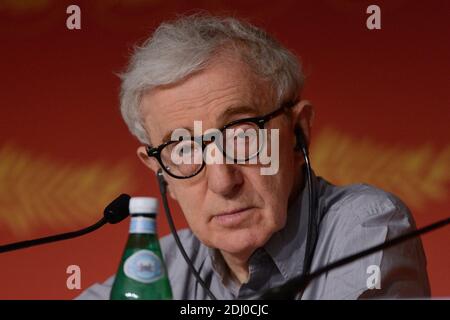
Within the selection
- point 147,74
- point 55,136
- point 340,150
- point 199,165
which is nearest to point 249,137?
point 199,165

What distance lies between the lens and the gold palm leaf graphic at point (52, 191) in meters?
1.78

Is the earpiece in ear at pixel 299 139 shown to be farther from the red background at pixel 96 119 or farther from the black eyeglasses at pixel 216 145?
the red background at pixel 96 119

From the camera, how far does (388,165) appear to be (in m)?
1.69

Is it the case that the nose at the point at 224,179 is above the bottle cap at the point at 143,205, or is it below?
below

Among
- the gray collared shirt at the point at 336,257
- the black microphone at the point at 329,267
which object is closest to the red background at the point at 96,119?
the gray collared shirt at the point at 336,257

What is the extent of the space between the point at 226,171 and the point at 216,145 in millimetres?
55

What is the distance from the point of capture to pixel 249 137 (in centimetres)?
125

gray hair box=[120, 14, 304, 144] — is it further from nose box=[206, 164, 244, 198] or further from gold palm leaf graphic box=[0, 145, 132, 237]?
gold palm leaf graphic box=[0, 145, 132, 237]

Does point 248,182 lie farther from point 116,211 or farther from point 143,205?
point 143,205

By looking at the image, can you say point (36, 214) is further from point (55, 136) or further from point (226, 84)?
point (226, 84)

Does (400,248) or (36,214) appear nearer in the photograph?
(400,248)

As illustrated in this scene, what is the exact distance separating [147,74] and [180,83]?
64mm

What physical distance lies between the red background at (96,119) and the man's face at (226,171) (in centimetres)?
42

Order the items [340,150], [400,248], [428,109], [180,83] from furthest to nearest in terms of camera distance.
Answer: [340,150] → [428,109] → [180,83] → [400,248]
